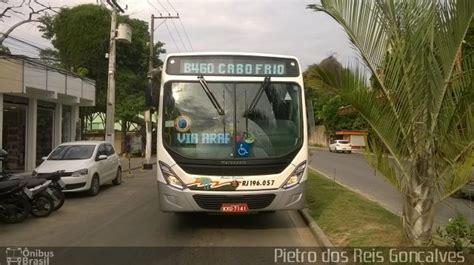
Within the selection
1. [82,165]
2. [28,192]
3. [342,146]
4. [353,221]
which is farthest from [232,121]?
[342,146]

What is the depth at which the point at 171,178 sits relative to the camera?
877cm

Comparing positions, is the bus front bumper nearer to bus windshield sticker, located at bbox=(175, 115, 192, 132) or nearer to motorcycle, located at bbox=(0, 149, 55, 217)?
bus windshield sticker, located at bbox=(175, 115, 192, 132)

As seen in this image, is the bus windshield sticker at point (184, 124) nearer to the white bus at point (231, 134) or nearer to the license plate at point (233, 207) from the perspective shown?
the white bus at point (231, 134)

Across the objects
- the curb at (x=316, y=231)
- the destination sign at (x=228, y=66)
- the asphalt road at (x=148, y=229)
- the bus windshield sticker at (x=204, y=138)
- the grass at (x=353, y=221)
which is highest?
the destination sign at (x=228, y=66)

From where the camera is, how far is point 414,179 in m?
6.52

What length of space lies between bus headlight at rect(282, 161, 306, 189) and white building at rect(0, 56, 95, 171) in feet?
42.5

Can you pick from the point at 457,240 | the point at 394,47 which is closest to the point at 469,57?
the point at 394,47

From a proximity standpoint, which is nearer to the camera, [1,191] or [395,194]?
[1,191]

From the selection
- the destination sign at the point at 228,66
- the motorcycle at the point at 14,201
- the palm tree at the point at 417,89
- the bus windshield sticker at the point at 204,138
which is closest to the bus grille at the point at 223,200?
the bus windshield sticker at the point at 204,138

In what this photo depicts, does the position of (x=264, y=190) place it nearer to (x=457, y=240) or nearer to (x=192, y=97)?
(x=192, y=97)

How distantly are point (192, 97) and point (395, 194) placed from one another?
30.2 ft

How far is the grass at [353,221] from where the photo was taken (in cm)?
750

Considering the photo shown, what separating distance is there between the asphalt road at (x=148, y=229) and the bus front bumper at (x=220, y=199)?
49cm

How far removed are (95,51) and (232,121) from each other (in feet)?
110
